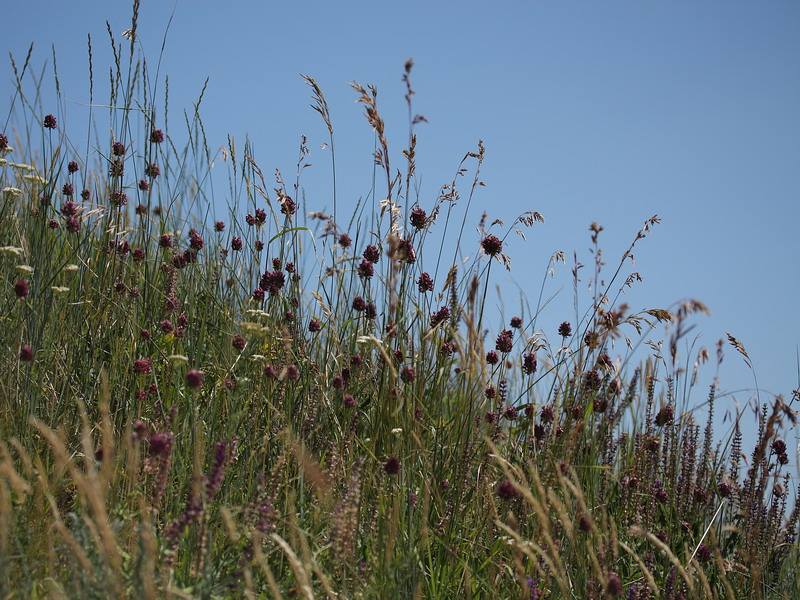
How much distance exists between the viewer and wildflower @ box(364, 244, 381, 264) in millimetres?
3219

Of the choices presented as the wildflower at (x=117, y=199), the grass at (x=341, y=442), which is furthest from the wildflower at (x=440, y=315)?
the wildflower at (x=117, y=199)

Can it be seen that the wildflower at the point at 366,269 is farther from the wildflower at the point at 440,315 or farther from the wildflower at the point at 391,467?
the wildflower at the point at 391,467

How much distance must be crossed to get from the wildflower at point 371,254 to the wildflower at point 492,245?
49cm

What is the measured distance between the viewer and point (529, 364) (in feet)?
10.7

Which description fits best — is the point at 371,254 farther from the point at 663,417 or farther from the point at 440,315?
the point at 663,417

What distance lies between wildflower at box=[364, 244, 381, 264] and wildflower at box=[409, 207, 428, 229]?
Answer: 0.27m

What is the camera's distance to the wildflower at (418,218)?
119 inches

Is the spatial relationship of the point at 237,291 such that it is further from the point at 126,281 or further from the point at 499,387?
the point at 499,387

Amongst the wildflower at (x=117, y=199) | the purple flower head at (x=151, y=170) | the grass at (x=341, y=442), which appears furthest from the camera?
the purple flower head at (x=151, y=170)

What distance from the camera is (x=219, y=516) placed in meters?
2.28

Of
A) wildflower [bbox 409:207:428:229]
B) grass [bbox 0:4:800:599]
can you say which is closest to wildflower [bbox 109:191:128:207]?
grass [bbox 0:4:800:599]

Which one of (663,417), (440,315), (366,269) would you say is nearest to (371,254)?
(366,269)

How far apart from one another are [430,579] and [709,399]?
2.01m

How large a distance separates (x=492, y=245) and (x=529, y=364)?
1.94 feet
